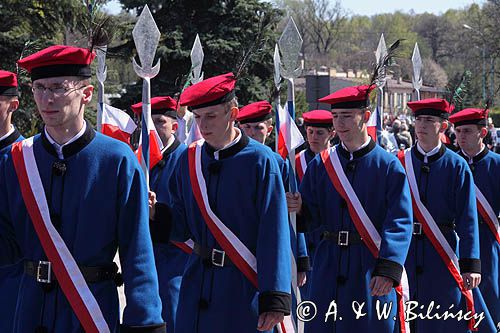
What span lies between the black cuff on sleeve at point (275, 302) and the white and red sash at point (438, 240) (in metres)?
2.69

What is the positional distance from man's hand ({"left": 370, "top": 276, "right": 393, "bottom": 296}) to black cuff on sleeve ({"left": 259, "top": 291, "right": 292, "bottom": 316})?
45.8 inches

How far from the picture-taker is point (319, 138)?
915 cm

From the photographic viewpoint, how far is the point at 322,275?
6.03 meters

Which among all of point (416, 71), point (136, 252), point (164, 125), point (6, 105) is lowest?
point (136, 252)

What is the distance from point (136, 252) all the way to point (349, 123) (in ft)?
8.74

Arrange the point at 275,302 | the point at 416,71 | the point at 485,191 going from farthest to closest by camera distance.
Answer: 1. the point at 416,71
2. the point at 485,191
3. the point at 275,302

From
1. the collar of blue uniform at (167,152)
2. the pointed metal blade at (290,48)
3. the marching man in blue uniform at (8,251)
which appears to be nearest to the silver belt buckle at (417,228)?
the pointed metal blade at (290,48)

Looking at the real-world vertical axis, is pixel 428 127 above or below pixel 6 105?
below

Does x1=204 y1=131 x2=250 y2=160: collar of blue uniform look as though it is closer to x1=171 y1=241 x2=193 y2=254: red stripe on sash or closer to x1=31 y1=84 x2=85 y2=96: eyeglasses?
x1=31 y1=84 x2=85 y2=96: eyeglasses

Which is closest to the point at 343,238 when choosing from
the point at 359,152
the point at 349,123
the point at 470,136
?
the point at 359,152

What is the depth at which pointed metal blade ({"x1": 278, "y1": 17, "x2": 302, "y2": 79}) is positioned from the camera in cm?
657

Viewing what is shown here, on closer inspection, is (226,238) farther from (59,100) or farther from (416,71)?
(416,71)

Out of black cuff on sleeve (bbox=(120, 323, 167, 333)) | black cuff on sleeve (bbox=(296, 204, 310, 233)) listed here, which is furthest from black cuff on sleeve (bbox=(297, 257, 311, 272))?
black cuff on sleeve (bbox=(120, 323, 167, 333))

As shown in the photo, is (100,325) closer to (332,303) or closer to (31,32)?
(332,303)
